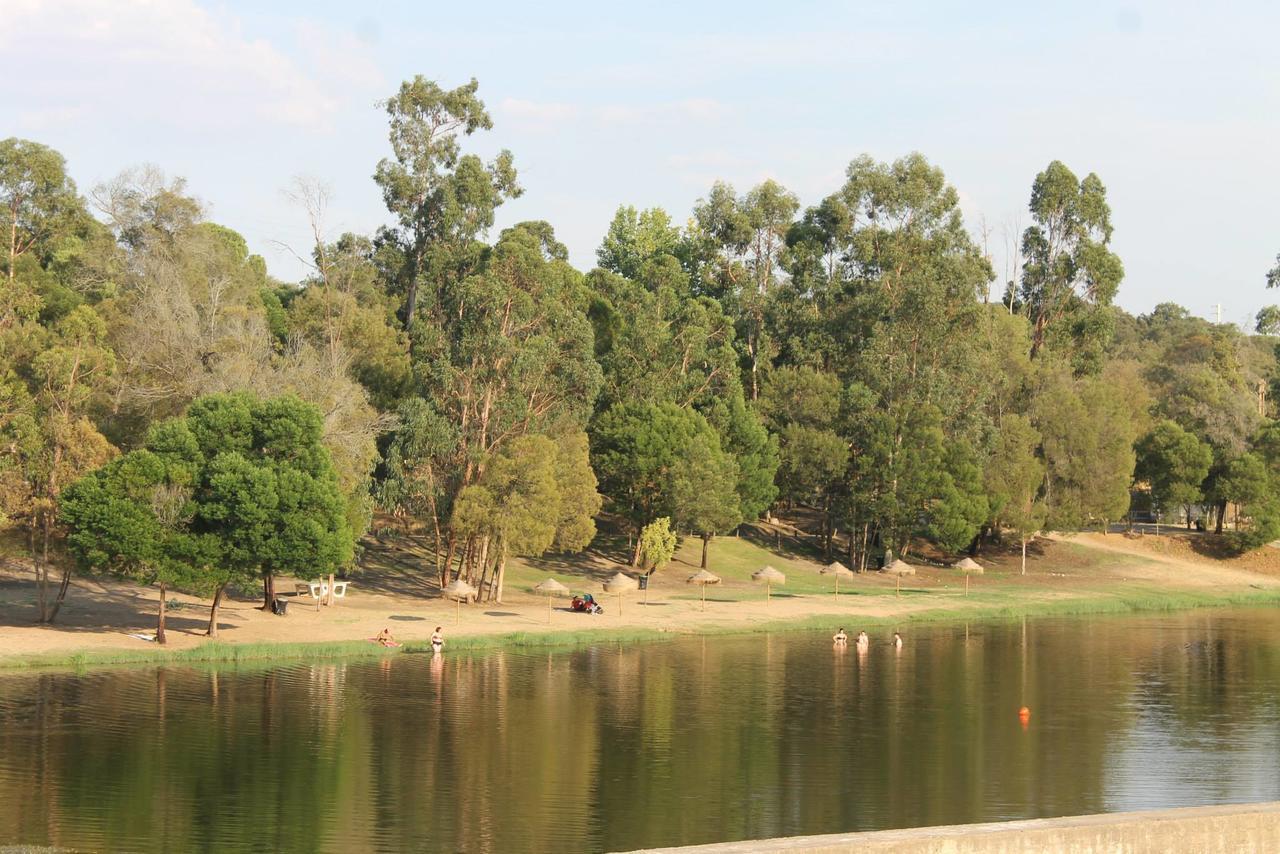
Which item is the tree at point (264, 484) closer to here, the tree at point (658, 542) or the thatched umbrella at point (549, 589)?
the thatched umbrella at point (549, 589)

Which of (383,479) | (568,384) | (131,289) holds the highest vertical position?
(131,289)

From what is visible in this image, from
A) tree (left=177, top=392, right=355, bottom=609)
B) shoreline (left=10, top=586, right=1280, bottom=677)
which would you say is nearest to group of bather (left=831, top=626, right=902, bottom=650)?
shoreline (left=10, top=586, right=1280, bottom=677)

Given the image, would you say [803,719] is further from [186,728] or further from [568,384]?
[568,384]

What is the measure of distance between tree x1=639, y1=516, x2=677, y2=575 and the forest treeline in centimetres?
219

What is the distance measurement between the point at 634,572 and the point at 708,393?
50.3 ft

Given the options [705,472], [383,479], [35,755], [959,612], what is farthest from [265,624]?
[959,612]

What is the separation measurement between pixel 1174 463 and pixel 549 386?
193ft

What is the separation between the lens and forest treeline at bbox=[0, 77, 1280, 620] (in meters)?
57.1

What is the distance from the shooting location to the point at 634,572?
89.1 m

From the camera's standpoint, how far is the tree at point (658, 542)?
8394cm

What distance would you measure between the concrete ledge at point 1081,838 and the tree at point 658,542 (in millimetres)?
61270

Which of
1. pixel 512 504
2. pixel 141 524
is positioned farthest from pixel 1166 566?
pixel 141 524

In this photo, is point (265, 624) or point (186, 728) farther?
point (265, 624)

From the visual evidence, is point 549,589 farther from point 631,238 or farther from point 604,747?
point 631,238
